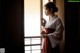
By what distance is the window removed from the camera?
2.41 metres

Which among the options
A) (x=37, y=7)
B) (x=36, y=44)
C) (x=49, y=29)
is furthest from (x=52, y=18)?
(x=36, y=44)

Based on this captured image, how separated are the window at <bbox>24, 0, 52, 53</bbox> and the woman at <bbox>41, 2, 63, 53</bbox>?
0.21m

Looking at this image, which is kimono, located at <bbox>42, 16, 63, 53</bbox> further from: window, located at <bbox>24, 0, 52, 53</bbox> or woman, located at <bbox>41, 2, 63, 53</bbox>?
window, located at <bbox>24, 0, 52, 53</bbox>

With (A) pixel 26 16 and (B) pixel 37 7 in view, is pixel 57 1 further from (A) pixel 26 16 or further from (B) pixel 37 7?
(A) pixel 26 16

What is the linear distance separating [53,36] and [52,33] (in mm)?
42

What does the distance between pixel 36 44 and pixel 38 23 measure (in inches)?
11.5

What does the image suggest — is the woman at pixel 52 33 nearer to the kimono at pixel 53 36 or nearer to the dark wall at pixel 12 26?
the kimono at pixel 53 36

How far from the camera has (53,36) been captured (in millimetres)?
2197
